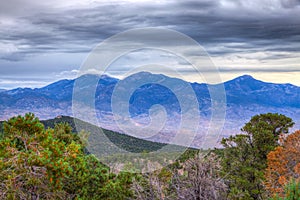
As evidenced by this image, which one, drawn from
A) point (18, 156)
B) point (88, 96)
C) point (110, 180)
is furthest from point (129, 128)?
point (18, 156)

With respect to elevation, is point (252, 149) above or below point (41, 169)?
below

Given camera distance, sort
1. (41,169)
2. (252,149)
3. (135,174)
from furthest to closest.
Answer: (252,149) → (135,174) → (41,169)

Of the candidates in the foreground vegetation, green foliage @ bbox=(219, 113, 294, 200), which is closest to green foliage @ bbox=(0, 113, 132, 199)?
the foreground vegetation

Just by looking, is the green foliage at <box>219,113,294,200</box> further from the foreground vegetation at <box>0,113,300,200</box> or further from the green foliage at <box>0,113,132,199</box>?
the green foliage at <box>0,113,132,199</box>

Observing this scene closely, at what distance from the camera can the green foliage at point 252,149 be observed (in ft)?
100

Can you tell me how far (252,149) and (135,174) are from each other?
13.6 m

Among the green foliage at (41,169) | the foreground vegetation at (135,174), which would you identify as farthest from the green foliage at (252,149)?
the green foliage at (41,169)

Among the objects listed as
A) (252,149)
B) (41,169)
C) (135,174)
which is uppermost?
(41,169)

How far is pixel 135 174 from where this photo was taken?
22.0m

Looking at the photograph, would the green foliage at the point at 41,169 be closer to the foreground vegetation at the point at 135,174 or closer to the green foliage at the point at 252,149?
the foreground vegetation at the point at 135,174

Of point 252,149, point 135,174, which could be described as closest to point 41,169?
point 135,174

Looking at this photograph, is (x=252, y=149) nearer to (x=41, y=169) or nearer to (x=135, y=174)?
(x=135, y=174)

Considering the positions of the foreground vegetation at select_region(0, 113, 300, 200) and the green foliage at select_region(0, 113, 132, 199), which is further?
the green foliage at select_region(0, 113, 132, 199)

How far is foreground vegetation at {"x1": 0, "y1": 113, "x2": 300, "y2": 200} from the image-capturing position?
585 inches
